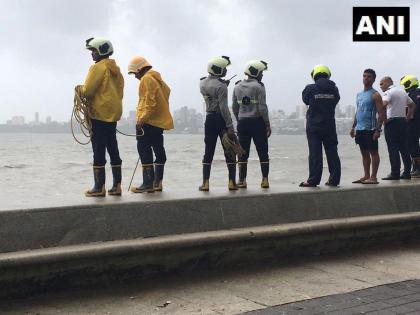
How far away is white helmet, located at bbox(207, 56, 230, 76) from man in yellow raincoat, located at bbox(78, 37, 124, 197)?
119 cm

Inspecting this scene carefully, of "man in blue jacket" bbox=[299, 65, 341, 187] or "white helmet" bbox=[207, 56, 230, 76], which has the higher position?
"white helmet" bbox=[207, 56, 230, 76]

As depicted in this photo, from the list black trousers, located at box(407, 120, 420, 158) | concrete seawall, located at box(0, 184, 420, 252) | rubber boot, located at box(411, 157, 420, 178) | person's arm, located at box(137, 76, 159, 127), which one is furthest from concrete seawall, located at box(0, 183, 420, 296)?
black trousers, located at box(407, 120, 420, 158)

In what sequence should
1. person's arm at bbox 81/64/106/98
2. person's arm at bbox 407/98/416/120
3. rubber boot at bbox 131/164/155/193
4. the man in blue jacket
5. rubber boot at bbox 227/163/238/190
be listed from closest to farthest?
person's arm at bbox 81/64/106/98
rubber boot at bbox 131/164/155/193
rubber boot at bbox 227/163/238/190
the man in blue jacket
person's arm at bbox 407/98/416/120

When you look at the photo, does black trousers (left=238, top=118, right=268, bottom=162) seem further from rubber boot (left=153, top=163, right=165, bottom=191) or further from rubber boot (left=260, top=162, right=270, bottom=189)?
rubber boot (left=153, top=163, right=165, bottom=191)

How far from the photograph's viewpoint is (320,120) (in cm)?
865

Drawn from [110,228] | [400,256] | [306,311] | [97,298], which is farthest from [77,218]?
[400,256]

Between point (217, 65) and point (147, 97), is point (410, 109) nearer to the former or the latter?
point (217, 65)

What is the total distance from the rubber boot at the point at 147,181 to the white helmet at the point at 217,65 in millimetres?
1345

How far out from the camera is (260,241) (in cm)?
638

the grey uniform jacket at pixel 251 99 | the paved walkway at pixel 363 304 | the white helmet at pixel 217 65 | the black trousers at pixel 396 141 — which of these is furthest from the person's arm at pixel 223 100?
the black trousers at pixel 396 141

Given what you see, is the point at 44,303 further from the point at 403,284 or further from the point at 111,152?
the point at 403,284

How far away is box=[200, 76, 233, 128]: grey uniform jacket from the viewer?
781 cm

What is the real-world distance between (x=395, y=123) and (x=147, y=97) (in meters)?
4.43

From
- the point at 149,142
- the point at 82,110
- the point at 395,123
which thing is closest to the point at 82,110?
the point at 82,110
